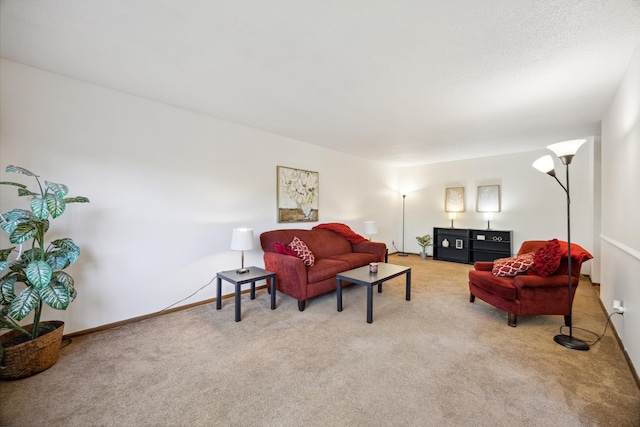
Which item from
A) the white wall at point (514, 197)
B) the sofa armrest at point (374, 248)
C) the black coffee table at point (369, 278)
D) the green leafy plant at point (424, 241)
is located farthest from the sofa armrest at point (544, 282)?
the green leafy plant at point (424, 241)

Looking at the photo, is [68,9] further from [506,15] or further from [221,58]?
[506,15]

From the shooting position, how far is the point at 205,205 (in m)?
3.40

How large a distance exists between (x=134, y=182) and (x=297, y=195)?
2384mm

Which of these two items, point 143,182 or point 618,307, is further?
point 143,182

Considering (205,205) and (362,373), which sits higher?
(205,205)

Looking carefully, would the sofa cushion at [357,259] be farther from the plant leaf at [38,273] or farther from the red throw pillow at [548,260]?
the plant leaf at [38,273]

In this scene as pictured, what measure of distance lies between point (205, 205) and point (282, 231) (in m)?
1.16

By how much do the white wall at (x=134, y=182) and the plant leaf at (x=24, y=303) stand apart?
0.70m

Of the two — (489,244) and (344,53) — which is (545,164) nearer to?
(344,53)

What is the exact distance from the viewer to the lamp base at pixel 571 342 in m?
2.22

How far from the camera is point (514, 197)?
5387 mm

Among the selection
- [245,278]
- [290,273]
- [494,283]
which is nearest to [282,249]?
[290,273]

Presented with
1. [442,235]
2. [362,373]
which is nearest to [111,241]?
[362,373]

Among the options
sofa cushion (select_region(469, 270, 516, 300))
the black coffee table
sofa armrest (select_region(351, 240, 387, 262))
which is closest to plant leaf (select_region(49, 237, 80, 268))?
the black coffee table
